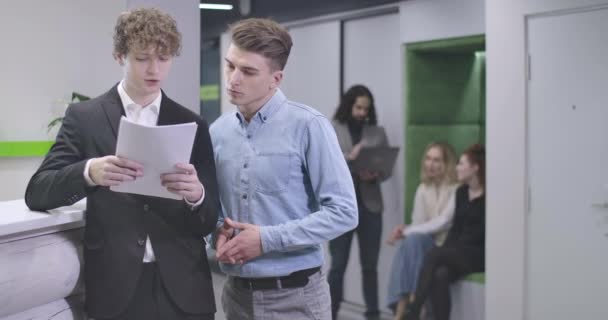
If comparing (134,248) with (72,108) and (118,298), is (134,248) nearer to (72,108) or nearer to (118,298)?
(118,298)

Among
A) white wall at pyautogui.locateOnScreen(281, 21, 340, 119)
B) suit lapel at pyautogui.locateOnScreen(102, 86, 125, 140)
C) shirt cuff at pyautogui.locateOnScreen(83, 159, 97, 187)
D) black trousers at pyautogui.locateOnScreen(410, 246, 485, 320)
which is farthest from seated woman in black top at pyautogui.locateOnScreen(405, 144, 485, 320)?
shirt cuff at pyautogui.locateOnScreen(83, 159, 97, 187)

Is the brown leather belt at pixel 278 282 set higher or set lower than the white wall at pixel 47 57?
lower

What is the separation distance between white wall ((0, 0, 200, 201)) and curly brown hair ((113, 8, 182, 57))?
125 inches

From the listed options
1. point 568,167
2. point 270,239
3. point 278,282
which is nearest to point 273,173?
point 270,239

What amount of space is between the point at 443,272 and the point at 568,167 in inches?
49.1

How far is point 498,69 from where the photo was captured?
4117 millimetres

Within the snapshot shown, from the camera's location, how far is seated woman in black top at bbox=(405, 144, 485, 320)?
15.4 ft

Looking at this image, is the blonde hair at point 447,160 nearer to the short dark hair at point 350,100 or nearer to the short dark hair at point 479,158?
the short dark hair at point 479,158

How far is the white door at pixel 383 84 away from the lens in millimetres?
5570

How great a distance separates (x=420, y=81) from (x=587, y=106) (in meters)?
1.67

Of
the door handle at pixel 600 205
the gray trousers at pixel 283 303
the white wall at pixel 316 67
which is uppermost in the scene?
the white wall at pixel 316 67

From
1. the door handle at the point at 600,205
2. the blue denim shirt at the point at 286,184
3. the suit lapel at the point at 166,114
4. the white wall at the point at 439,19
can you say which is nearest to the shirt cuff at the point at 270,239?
the blue denim shirt at the point at 286,184

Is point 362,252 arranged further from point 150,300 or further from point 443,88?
point 150,300

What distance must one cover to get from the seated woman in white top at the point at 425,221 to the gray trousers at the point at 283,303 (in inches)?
124
